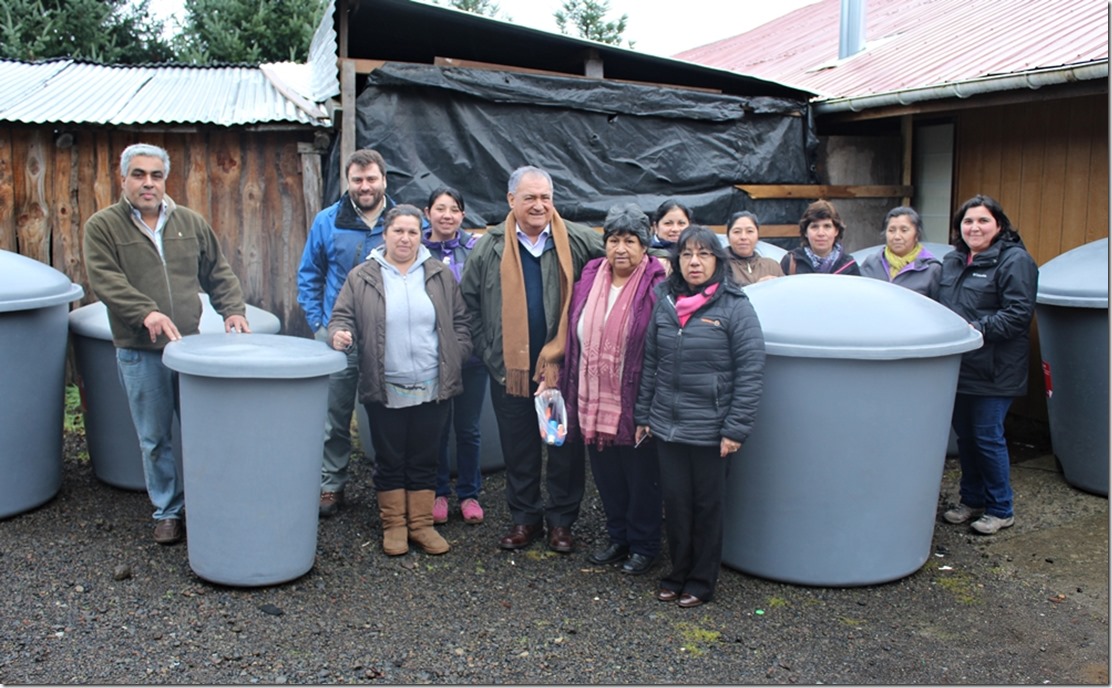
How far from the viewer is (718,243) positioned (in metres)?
3.87

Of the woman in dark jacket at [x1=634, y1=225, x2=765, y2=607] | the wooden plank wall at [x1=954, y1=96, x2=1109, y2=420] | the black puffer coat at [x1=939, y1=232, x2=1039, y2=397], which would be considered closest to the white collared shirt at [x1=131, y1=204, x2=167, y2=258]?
the woman in dark jacket at [x1=634, y1=225, x2=765, y2=607]

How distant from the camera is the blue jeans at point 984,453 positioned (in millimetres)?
4801

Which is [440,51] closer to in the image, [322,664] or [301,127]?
[301,127]

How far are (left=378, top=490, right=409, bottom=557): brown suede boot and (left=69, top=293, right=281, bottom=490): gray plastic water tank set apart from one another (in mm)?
1362

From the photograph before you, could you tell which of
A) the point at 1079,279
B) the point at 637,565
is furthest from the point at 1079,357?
the point at 637,565

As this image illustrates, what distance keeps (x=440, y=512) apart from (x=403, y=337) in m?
1.09

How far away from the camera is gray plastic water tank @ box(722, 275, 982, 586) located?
3.99 m

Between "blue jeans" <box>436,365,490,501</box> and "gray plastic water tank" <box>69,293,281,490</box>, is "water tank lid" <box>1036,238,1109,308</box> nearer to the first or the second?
"blue jeans" <box>436,365,490,501</box>

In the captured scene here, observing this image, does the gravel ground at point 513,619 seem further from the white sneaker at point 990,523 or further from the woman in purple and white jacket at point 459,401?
the woman in purple and white jacket at point 459,401

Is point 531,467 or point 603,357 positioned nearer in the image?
point 603,357

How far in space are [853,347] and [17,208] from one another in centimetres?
591

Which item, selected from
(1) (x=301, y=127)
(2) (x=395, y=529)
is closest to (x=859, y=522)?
(2) (x=395, y=529)

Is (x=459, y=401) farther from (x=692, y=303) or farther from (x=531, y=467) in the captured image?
(x=692, y=303)

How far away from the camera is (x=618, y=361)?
13.5 ft
